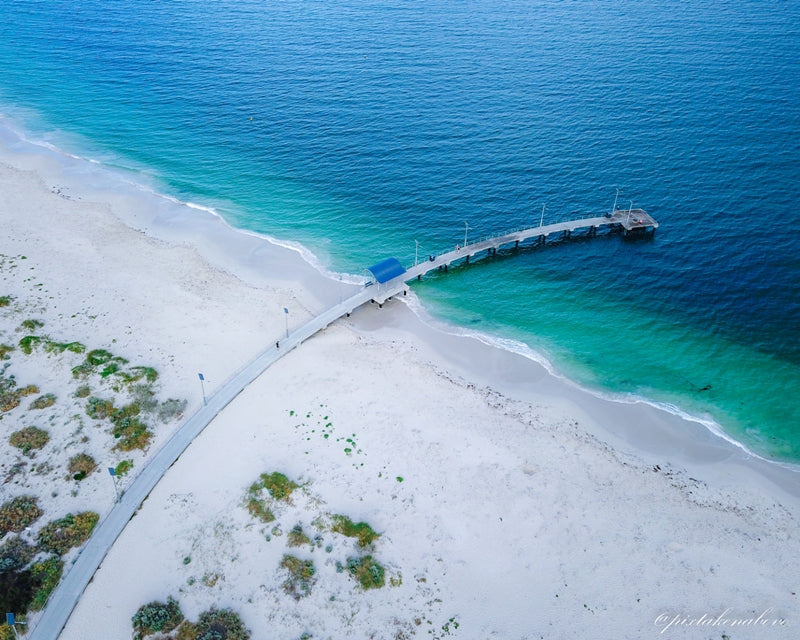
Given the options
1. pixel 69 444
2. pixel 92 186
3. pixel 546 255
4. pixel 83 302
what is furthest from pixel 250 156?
pixel 69 444

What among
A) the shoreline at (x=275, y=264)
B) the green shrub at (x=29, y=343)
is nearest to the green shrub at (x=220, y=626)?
the shoreline at (x=275, y=264)

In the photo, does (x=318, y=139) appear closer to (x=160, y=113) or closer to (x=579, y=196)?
(x=160, y=113)

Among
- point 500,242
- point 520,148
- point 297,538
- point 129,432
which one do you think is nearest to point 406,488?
point 297,538

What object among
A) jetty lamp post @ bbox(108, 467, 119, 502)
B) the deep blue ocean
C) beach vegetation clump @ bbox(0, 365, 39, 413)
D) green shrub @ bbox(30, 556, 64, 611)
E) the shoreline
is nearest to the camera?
green shrub @ bbox(30, 556, 64, 611)

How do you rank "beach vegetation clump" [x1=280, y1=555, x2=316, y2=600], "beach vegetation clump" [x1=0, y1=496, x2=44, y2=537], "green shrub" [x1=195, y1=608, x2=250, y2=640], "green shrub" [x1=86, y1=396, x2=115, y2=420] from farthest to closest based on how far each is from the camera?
"green shrub" [x1=86, y1=396, x2=115, y2=420] < "beach vegetation clump" [x1=0, y1=496, x2=44, y2=537] < "beach vegetation clump" [x1=280, y1=555, x2=316, y2=600] < "green shrub" [x1=195, y1=608, x2=250, y2=640]

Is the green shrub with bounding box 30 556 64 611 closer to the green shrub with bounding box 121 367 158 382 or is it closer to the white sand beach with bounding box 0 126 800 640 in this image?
the white sand beach with bounding box 0 126 800 640

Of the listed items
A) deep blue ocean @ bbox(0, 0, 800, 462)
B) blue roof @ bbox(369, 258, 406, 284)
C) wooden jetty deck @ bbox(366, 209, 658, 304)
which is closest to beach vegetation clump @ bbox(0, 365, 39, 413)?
wooden jetty deck @ bbox(366, 209, 658, 304)

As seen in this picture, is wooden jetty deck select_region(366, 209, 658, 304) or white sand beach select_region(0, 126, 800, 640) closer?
white sand beach select_region(0, 126, 800, 640)
